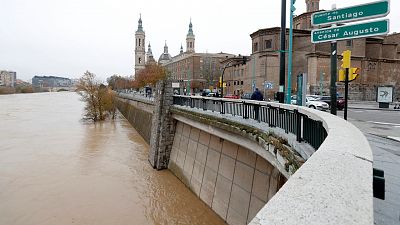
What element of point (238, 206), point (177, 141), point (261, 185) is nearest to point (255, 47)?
point (177, 141)

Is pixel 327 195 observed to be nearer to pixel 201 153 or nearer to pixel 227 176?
pixel 227 176

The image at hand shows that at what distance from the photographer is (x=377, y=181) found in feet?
7.50

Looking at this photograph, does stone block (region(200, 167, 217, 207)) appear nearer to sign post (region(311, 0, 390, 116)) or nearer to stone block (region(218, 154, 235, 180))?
stone block (region(218, 154, 235, 180))

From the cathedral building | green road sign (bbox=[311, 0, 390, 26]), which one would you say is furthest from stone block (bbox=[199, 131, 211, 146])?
the cathedral building

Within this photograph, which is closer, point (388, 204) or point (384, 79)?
point (388, 204)

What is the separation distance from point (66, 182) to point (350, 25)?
1520cm

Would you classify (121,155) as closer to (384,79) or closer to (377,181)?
(377,181)

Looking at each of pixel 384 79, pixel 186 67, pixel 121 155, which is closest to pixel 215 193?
pixel 121 155

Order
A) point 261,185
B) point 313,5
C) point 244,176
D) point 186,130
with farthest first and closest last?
point 313,5 < point 186,130 < point 244,176 < point 261,185

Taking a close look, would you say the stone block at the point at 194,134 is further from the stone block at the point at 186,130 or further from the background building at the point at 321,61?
the background building at the point at 321,61

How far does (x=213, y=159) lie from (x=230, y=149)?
1.46 meters

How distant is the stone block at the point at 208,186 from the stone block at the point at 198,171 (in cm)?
39

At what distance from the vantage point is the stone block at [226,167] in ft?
35.1

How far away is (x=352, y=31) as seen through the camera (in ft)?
23.4
